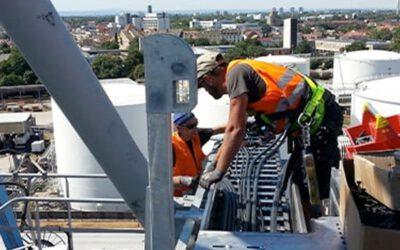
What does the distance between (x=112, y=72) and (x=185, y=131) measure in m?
44.1

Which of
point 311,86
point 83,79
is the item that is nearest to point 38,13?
point 83,79

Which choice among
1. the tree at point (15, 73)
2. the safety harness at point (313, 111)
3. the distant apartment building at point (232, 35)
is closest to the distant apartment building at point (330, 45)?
the distant apartment building at point (232, 35)


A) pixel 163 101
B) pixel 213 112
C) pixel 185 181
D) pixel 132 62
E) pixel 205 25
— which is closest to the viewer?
pixel 163 101

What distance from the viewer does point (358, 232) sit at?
67.4 inches

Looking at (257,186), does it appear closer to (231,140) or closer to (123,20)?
(231,140)

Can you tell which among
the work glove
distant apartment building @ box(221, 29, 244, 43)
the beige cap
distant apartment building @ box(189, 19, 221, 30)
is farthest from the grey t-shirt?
distant apartment building @ box(189, 19, 221, 30)

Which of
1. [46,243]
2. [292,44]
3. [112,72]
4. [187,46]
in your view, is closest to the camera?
[187,46]

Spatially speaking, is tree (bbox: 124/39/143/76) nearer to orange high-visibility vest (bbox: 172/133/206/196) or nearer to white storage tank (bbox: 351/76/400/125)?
white storage tank (bbox: 351/76/400/125)

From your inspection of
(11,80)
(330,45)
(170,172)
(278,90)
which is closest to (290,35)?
(330,45)

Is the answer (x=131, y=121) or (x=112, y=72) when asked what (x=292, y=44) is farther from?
(x=131, y=121)

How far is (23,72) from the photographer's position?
1907 inches

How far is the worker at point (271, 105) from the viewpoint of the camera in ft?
10.4

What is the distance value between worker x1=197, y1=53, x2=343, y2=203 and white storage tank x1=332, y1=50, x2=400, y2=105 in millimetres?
22391

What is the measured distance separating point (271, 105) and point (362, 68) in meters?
25.4
